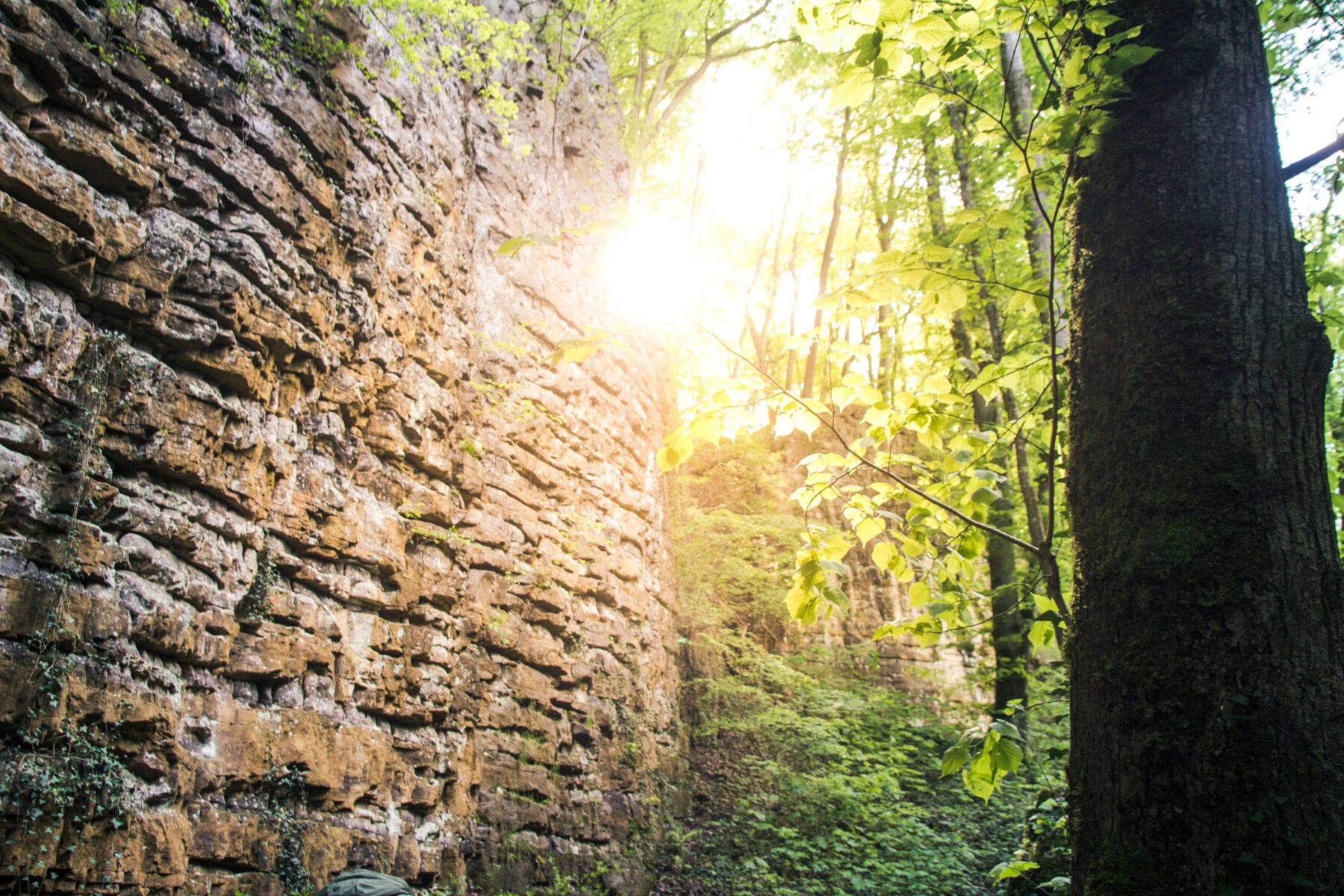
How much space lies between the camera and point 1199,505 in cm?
134

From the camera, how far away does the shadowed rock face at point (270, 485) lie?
2654mm

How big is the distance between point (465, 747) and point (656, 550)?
3.43 m

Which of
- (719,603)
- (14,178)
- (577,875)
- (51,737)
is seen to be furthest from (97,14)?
(719,603)

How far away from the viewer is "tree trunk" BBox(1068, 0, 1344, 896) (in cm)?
118

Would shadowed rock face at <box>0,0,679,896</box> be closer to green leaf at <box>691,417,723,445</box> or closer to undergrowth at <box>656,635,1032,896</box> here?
undergrowth at <box>656,635,1032,896</box>

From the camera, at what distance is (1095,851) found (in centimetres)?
132

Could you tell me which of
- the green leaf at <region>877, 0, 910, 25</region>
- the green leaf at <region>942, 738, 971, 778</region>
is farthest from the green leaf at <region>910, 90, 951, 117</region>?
the green leaf at <region>942, 738, 971, 778</region>

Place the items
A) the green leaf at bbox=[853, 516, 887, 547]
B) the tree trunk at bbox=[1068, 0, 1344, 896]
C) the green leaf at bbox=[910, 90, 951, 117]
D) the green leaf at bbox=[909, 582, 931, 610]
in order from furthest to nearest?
the green leaf at bbox=[909, 582, 931, 610]
the green leaf at bbox=[853, 516, 887, 547]
the green leaf at bbox=[910, 90, 951, 117]
the tree trunk at bbox=[1068, 0, 1344, 896]

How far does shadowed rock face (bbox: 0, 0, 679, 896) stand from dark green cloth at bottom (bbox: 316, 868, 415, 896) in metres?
0.39

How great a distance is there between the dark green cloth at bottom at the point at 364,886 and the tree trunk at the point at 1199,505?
2740 millimetres

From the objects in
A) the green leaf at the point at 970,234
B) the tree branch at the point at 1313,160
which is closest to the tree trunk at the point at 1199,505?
the tree branch at the point at 1313,160

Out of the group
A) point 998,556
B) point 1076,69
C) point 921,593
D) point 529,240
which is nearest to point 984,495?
point 921,593

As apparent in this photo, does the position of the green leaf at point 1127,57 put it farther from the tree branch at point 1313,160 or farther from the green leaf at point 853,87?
the green leaf at point 853,87

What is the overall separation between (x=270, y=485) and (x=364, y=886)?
1872mm
